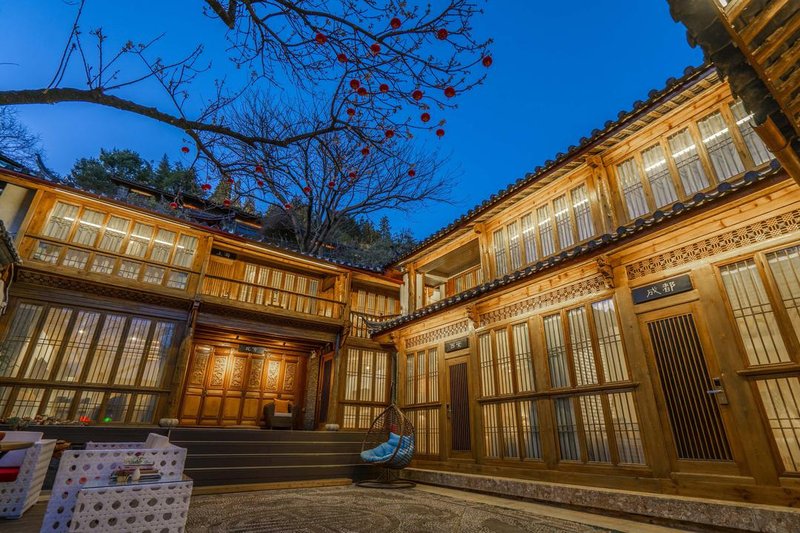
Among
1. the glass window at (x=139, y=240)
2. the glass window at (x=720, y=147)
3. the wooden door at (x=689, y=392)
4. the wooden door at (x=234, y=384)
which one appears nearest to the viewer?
the wooden door at (x=689, y=392)

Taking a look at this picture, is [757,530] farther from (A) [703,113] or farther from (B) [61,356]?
(B) [61,356]

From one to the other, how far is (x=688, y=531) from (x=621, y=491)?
0.89 metres

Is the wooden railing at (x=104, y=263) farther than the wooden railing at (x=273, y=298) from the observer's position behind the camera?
No

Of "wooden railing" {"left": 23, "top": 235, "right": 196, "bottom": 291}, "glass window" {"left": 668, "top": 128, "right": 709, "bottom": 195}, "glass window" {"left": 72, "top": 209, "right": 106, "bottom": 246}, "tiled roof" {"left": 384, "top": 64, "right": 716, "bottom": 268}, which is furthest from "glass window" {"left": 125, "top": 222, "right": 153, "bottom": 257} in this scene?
"glass window" {"left": 668, "top": 128, "right": 709, "bottom": 195}

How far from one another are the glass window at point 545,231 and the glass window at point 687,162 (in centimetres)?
249

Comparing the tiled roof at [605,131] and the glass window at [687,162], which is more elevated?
the tiled roof at [605,131]

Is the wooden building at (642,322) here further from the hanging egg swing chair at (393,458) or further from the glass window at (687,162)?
the hanging egg swing chair at (393,458)

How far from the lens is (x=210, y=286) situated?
1141cm

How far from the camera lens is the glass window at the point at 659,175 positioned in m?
6.45

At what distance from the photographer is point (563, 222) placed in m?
8.00

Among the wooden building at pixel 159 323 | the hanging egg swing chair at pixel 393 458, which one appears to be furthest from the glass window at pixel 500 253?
the wooden building at pixel 159 323

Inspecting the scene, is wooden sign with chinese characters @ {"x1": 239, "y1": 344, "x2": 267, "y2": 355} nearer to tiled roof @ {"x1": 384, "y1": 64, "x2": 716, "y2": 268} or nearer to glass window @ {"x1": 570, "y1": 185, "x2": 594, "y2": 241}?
tiled roof @ {"x1": 384, "y1": 64, "x2": 716, "y2": 268}

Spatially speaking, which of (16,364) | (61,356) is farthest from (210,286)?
(16,364)

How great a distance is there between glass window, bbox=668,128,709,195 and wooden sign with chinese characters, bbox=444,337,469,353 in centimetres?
517
